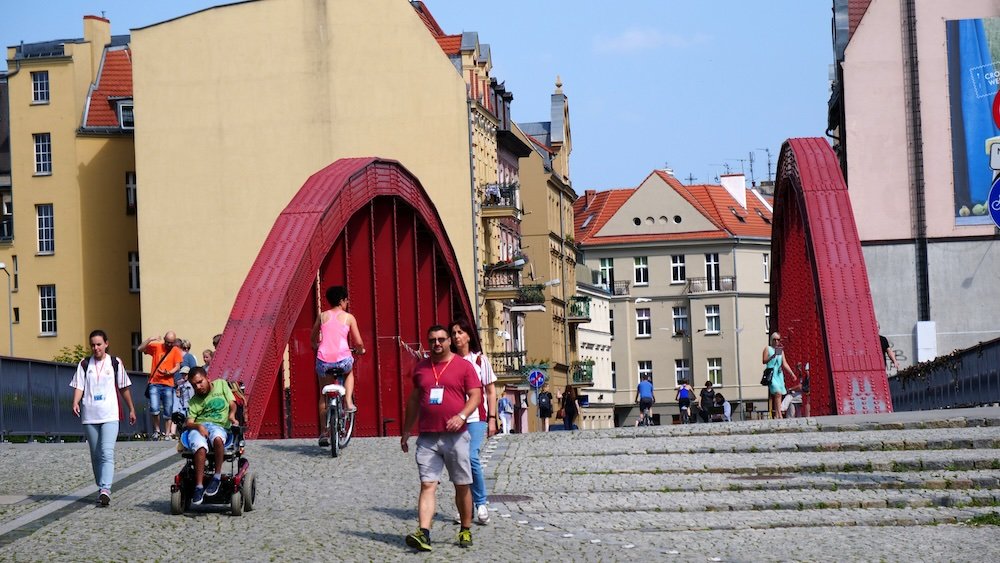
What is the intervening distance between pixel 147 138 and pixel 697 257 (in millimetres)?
53639

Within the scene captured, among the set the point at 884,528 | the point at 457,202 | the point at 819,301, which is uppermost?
the point at 457,202

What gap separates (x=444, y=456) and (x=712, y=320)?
95.4 metres

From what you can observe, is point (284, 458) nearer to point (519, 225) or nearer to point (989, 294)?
point (989, 294)

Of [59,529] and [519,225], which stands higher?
[519,225]

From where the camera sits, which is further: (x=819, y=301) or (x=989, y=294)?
(x=989, y=294)

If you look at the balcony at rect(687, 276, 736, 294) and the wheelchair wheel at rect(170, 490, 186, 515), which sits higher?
the balcony at rect(687, 276, 736, 294)

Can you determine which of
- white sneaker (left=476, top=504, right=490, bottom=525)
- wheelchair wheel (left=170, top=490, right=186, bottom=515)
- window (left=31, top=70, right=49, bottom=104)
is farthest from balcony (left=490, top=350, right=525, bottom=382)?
white sneaker (left=476, top=504, right=490, bottom=525)

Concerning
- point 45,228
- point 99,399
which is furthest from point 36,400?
point 45,228

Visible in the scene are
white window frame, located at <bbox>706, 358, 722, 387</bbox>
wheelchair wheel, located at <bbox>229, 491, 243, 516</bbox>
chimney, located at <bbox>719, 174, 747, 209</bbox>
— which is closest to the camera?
wheelchair wheel, located at <bbox>229, 491, 243, 516</bbox>

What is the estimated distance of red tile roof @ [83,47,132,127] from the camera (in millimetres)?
67125

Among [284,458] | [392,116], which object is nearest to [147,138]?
[392,116]

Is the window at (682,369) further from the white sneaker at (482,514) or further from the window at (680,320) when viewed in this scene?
the white sneaker at (482,514)

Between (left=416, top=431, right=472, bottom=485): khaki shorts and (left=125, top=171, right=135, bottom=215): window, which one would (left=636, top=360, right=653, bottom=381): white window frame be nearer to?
(left=125, top=171, right=135, bottom=215): window

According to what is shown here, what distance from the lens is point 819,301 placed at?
27.6m
